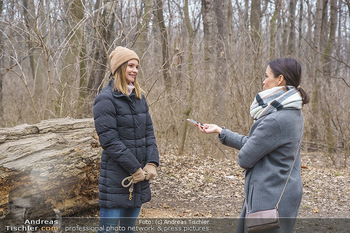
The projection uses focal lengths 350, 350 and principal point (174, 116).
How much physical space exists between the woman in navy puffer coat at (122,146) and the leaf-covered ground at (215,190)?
2329 millimetres

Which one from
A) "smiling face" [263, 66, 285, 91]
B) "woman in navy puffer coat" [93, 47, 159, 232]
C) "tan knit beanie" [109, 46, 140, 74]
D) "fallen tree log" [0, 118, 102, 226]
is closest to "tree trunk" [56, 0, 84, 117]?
"fallen tree log" [0, 118, 102, 226]

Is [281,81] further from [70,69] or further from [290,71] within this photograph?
[70,69]

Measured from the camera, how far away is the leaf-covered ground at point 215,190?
5.73 meters

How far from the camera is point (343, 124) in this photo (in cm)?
898

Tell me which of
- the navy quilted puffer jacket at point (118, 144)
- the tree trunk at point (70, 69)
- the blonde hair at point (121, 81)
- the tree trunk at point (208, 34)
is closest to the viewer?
the navy quilted puffer jacket at point (118, 144)

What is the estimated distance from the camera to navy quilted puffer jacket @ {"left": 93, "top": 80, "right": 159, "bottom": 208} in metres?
2.92

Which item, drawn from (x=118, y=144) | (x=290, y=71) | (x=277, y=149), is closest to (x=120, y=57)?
(x=118, y=144)

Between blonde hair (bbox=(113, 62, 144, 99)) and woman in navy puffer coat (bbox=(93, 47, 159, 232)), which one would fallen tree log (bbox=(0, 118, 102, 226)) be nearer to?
woman in navy puffer coat (bbox=(93, 47, 159, 232))

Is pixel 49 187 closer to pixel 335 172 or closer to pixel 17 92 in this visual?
pixel 335 172

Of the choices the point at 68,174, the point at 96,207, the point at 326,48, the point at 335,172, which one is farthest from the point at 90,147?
the point at 326,48

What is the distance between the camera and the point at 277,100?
238cm

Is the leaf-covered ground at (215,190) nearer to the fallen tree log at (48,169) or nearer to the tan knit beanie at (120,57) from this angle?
the fallen tree log at (48,169)

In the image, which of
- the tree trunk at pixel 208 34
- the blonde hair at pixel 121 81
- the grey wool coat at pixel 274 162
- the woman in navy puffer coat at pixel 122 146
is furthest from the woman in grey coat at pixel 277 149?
the tree trunk at pixel 208 34

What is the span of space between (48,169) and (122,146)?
172cm
